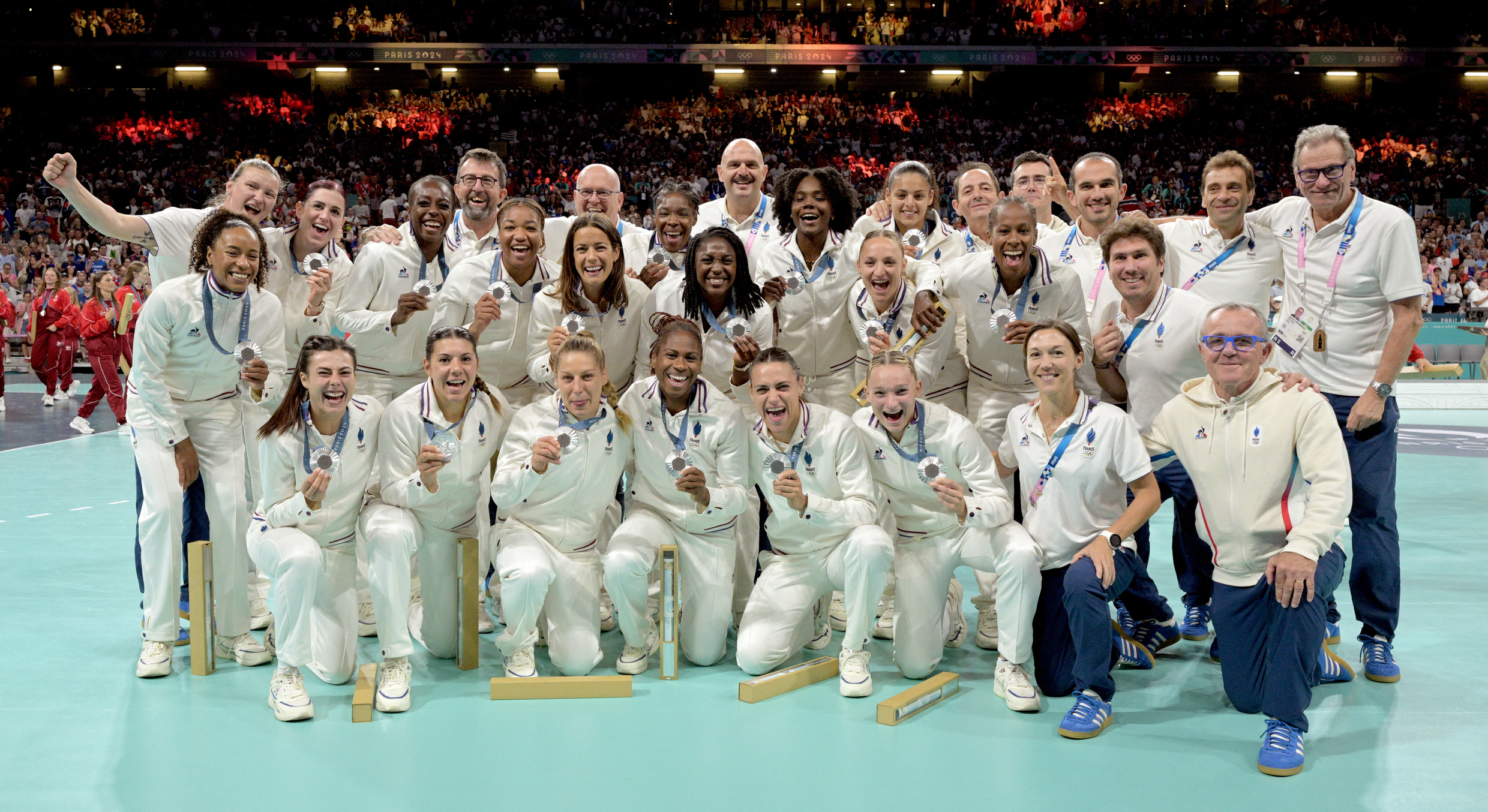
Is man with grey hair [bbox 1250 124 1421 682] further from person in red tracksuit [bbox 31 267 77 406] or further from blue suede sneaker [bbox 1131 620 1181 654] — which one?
person in red tracksuit [bbox 31 267 77 406]

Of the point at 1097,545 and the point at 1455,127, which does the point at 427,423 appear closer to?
the point at 1097,545

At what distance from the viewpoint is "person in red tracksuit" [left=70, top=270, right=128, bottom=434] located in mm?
15555

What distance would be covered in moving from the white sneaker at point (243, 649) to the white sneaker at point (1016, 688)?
392 centimetres

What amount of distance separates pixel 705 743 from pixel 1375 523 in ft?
11.8

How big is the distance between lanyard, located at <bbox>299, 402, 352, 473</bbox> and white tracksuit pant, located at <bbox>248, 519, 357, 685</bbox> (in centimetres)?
36

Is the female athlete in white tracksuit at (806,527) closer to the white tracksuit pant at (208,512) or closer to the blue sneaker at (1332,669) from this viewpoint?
the blue sneaker at (1332,669)

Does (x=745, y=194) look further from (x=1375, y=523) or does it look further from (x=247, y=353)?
(x=1375, y=523)

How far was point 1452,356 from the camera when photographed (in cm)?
1881

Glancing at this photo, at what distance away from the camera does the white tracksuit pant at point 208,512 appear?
5.59 m

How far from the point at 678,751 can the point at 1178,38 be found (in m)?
39.7

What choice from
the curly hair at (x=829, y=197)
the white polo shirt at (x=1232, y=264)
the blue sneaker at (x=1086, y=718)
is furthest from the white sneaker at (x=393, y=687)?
the white polo shirt at (x=1232, y=264)

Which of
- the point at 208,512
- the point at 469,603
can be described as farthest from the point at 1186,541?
the point at 208,512

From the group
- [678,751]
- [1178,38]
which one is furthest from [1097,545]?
[1178,38]

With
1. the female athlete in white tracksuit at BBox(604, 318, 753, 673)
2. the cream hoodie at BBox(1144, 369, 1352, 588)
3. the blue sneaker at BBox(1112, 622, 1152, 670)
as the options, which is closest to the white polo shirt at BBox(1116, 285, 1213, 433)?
the cream hoodie at BBox(1144, 369, 1352, 588)
